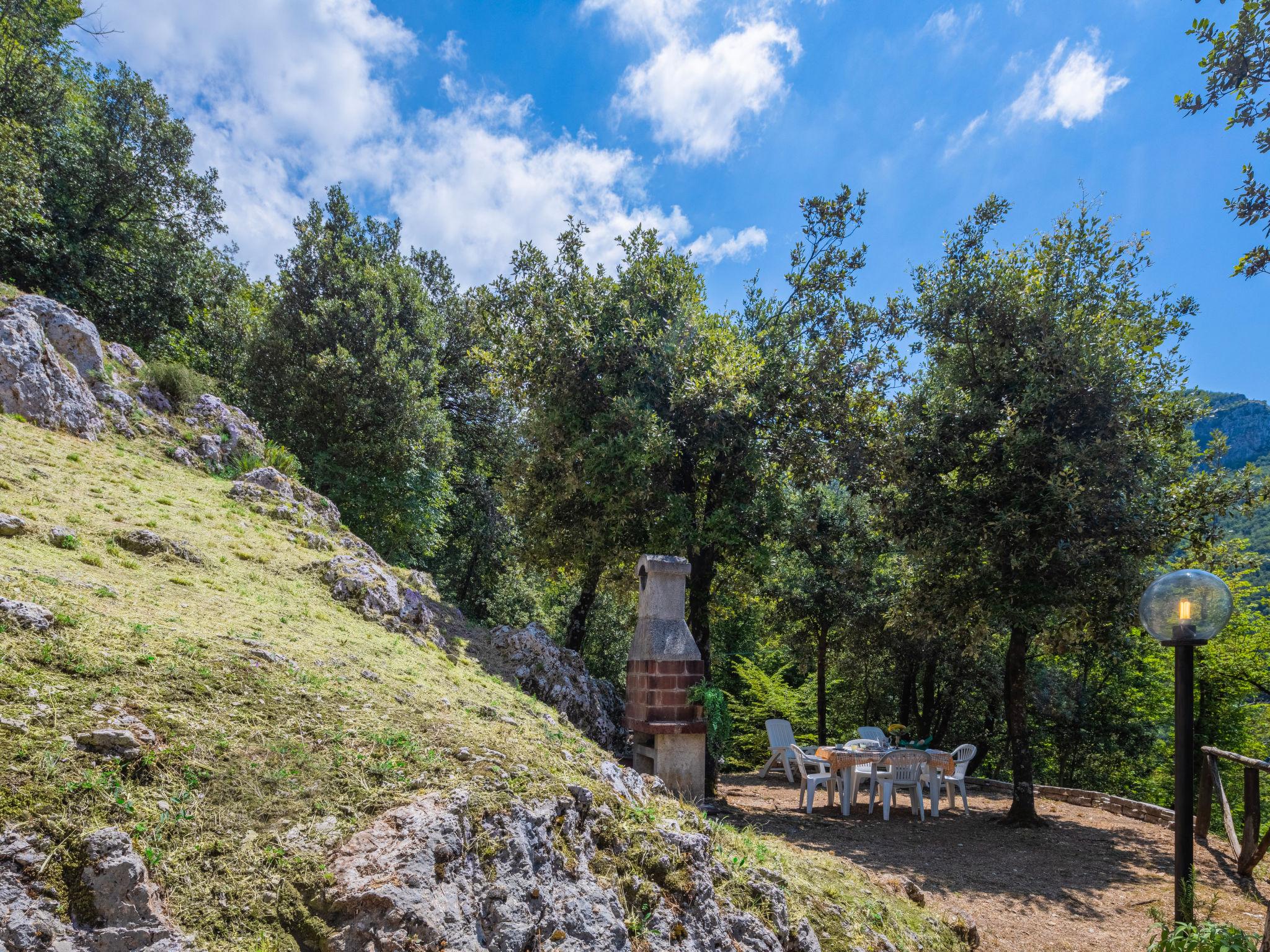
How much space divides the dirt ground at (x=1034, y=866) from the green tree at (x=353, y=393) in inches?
402

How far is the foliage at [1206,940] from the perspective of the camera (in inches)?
172

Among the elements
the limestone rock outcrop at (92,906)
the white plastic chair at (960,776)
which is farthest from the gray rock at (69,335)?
the white plastic chair at (960,776)

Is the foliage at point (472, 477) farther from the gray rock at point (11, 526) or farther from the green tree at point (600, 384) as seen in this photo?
the gray rock at point (11, 526)

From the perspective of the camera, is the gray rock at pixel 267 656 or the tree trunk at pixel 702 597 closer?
the gray rock at pixel 267 656

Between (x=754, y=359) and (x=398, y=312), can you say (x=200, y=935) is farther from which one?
(x=398, y=312)

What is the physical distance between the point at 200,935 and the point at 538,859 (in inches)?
53.8

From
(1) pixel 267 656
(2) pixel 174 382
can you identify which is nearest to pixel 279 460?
(2) pixel 174 382

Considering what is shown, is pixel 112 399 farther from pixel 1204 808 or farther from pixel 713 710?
pixel 1204 808

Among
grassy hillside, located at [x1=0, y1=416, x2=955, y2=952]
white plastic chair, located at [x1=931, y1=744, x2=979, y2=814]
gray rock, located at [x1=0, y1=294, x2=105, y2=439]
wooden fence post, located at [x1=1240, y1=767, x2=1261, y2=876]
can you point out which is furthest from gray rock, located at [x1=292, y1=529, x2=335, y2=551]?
wooden fence post, located at [x1=1240, y1=767, x2=1261, y2=876]

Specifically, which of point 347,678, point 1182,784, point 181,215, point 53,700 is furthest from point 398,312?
point 1182,784

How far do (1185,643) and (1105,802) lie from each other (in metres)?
8.94

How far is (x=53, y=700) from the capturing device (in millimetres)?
2746

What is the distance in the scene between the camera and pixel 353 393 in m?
15.7

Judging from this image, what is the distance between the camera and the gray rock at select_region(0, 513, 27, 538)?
5.08 meters
